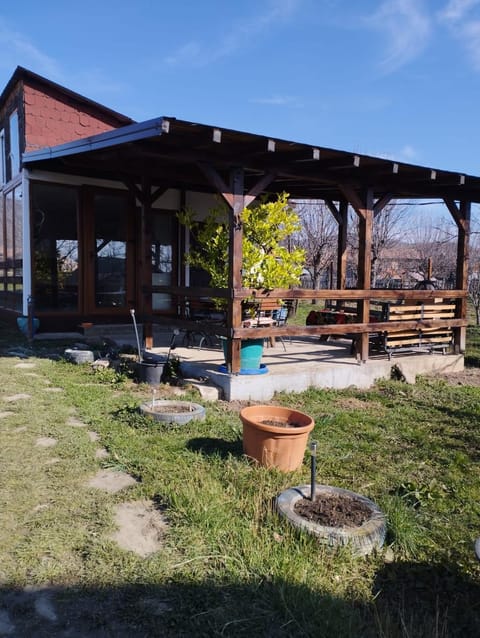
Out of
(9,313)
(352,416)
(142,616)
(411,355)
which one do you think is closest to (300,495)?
(142,616)

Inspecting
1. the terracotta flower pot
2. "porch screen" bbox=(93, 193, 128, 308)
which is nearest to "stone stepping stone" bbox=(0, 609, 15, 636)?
the terracotta flower pot

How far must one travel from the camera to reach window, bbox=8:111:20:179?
8.91 m

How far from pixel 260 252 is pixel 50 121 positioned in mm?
5312

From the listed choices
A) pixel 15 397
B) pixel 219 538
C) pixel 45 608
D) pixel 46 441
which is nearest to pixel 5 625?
pixel 45 608

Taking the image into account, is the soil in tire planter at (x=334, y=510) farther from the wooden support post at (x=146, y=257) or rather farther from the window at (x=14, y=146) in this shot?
the window at (x=14, y=146)

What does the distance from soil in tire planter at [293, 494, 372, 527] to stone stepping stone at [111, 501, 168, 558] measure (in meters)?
0.73

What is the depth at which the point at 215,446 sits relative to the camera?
3.80 meters

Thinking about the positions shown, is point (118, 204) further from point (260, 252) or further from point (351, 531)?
point (351, 531)

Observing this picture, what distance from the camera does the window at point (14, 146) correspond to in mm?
8906

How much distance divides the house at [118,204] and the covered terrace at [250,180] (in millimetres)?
21

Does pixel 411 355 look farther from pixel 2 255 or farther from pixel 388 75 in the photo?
pixel 388 75

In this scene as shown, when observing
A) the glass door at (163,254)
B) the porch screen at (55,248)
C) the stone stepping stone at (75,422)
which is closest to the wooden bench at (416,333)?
the glass door at (163,254)

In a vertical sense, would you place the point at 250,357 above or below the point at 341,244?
below

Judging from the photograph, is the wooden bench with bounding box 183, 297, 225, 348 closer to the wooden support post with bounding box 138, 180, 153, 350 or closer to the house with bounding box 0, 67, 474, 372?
the house with bounding box 0, 67, 474, 372
